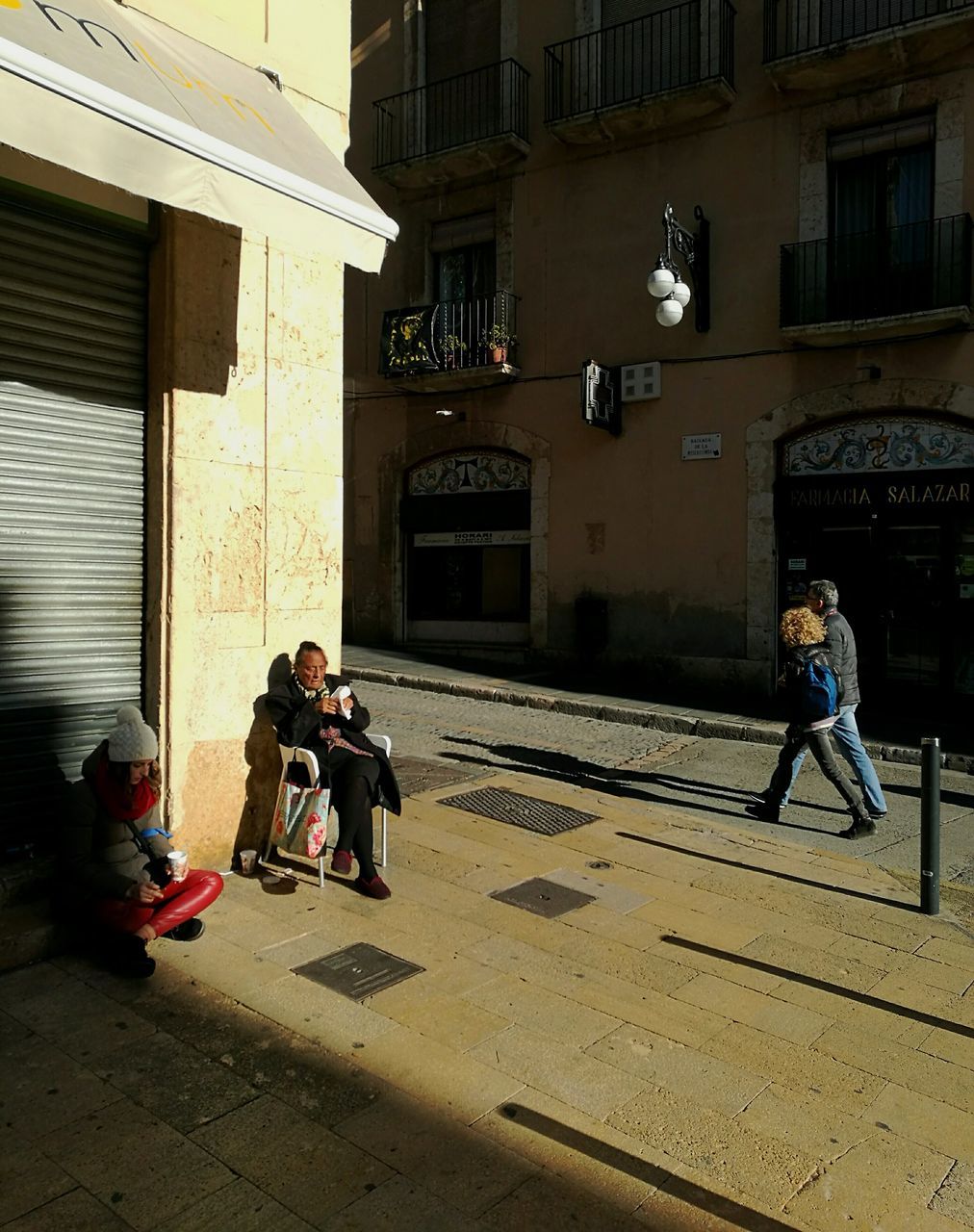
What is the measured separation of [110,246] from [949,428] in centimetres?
1038

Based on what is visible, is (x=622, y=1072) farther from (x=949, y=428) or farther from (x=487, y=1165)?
(x=949, y=428)

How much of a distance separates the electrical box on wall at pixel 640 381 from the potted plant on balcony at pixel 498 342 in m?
2.05

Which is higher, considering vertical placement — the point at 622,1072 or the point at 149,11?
the point at 149,11

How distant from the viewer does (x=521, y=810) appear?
716 cm

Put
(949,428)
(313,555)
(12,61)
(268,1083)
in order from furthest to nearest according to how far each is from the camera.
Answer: (949,428) < (313,555) < (12,61) < (268,1083)

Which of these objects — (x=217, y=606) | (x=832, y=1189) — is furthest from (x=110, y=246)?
(x=832, y=1189)

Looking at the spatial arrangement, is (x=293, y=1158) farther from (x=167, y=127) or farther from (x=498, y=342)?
(x=498, y=342)

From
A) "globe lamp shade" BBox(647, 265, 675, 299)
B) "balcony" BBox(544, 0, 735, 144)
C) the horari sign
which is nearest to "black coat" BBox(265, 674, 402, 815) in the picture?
"globe lamp shade" BBox(647, 265, 675, 299)

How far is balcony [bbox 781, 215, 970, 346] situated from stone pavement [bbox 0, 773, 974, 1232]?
28.7ft

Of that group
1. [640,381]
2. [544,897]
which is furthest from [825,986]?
[640,381]

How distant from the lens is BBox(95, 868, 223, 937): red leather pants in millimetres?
4117

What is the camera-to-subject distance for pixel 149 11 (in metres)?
5.00

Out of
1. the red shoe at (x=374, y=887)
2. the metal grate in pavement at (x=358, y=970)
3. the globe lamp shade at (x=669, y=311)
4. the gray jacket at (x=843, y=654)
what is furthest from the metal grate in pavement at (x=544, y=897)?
the globe lamp shade at (x=669, y=311)

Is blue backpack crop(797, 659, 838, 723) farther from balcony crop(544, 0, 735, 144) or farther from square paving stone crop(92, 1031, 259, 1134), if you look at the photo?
balcony crop(544, 0, 735, 144)
